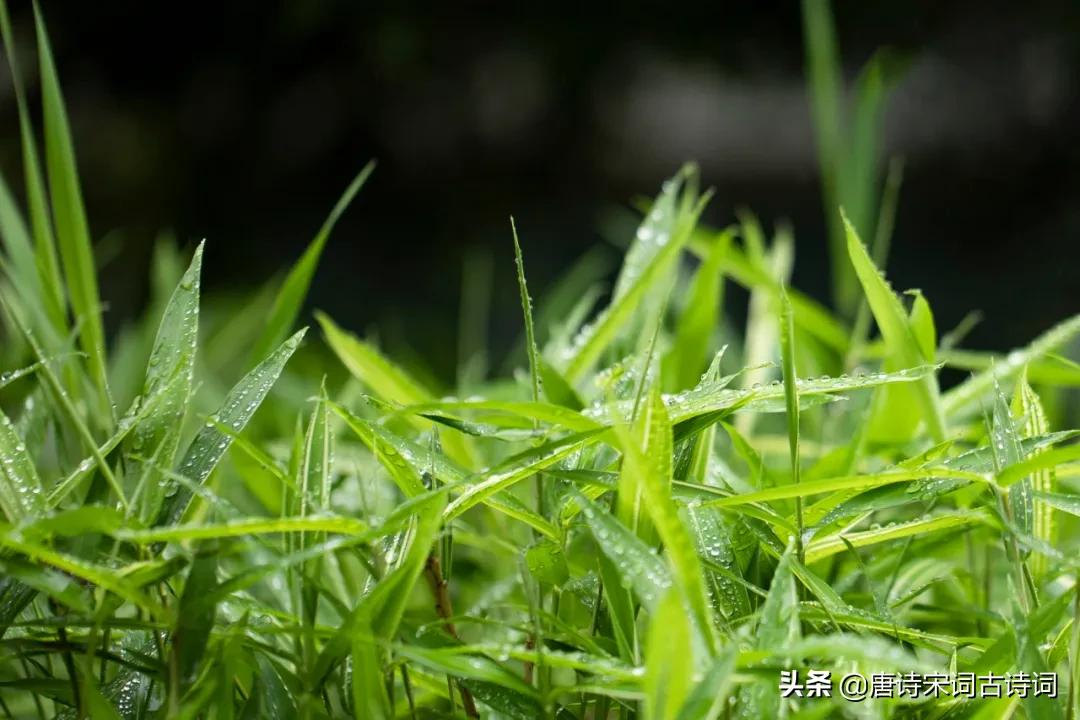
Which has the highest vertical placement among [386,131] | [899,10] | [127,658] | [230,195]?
[899,10]

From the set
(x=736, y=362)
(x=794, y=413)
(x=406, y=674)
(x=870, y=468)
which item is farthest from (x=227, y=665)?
(x=736, y=362)

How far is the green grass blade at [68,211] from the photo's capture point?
0.51 m

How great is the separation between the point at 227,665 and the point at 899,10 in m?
2.68

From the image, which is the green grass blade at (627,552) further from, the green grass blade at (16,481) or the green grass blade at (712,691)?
the green grass blade at (16,481)

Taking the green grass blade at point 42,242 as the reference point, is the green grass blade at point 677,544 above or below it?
below

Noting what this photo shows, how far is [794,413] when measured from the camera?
0.38 m

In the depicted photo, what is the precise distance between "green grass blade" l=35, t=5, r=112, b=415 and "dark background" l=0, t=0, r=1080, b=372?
6.21ft

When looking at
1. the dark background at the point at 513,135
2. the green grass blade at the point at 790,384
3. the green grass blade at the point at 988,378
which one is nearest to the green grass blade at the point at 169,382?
the green grass blade at the point at 790,384

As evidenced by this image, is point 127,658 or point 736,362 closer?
point 127,658

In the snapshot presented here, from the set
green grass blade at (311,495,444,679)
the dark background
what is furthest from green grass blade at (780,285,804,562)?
the dark background

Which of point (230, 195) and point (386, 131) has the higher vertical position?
point (386, 131)

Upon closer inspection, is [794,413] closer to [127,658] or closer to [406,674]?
[406,674]

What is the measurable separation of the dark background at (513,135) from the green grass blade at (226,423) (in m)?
2.02

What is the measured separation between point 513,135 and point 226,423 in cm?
289
